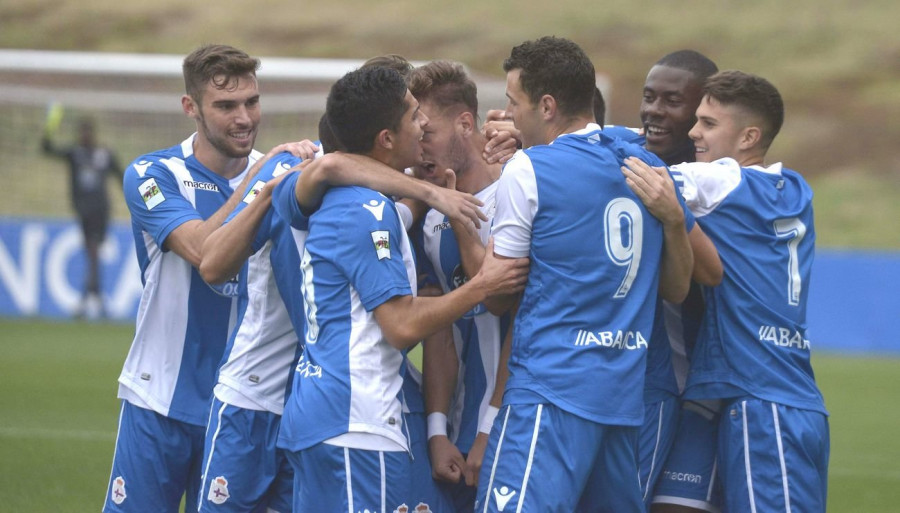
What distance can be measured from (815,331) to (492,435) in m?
12.6

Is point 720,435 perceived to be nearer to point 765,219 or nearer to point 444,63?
point 765,219

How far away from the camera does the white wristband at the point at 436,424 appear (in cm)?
464

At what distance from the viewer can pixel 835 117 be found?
29.2 meters

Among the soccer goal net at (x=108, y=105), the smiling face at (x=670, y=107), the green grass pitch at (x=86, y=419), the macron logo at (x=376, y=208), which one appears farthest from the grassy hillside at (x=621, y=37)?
the macron logo at (x=376, y=208)

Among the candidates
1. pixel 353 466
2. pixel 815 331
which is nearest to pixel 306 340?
pixel 353 466

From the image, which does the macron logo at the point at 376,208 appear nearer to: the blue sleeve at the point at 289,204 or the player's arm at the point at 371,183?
the player's arm at the point at 371,183

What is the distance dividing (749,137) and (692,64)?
30.1 inches

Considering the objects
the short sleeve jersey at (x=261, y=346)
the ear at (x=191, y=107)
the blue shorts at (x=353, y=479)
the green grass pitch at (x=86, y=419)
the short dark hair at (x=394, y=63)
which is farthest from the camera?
the green grass pitch at (x=86, y=419)

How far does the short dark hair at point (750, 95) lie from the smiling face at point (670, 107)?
0.54 metres

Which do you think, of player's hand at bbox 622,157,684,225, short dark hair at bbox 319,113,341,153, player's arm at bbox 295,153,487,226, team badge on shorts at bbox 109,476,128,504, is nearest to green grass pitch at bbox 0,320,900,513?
team badge on shorts at bbox 109,476,128,504

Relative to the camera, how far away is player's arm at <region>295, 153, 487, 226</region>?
4348 millimetres

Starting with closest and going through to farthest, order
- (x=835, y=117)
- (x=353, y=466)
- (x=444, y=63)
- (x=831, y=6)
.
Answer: (x=353, y=466) → (x=444, y=63) → (x=835, y=117) → (x=831, y=6)

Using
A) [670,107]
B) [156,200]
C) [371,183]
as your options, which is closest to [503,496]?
[371,183]

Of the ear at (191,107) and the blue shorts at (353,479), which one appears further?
the ear at (191,107)
